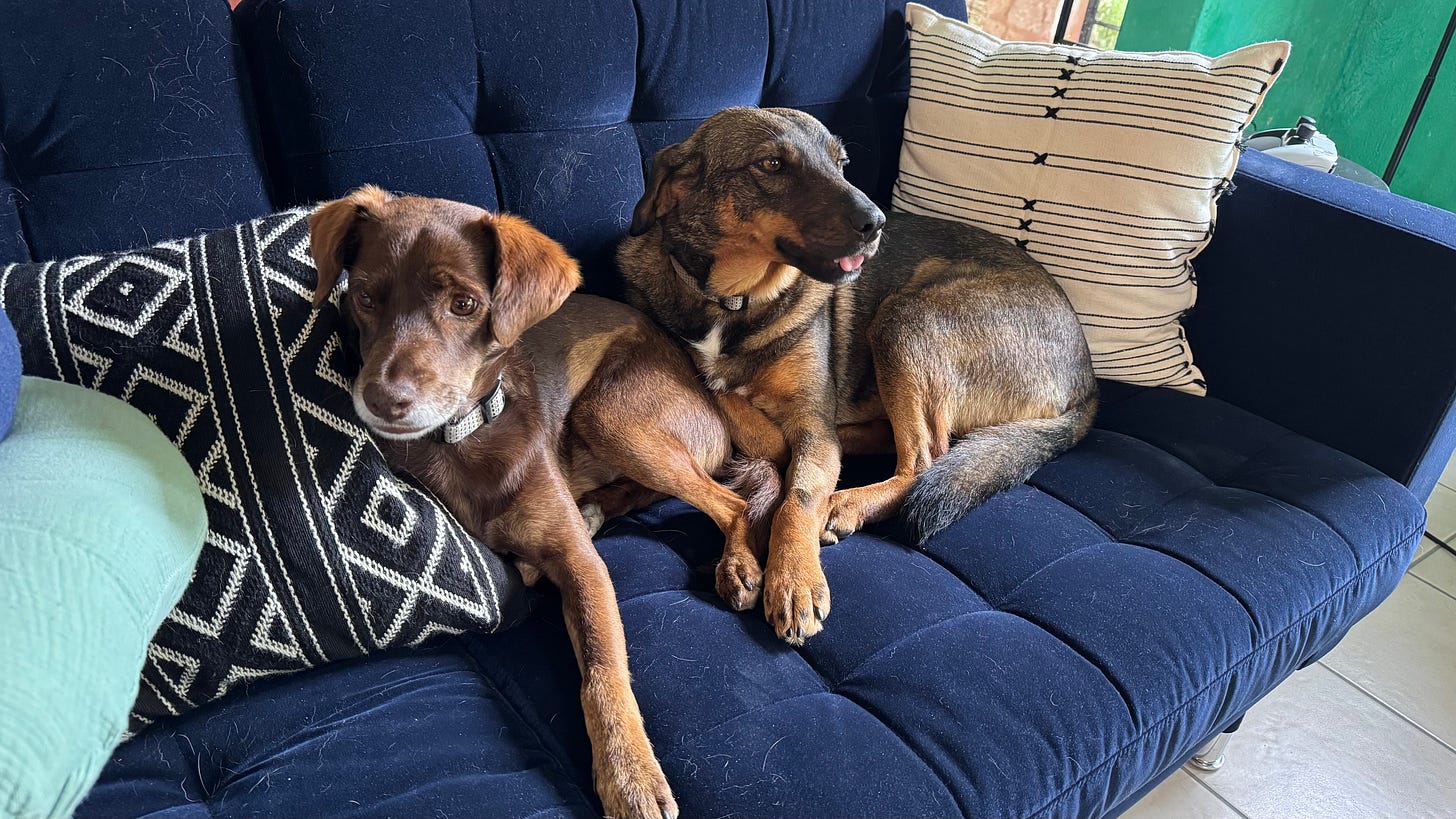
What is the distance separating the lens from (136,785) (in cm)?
118

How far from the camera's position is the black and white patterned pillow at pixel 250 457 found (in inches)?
48.7

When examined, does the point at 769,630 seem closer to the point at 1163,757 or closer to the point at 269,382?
the point at 1163,757

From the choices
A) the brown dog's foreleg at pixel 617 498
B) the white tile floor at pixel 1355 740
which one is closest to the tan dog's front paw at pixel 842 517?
the brown dog's foreleg at pixel 617 498

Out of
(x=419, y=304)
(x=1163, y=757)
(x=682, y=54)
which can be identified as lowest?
(x=1163, y=757)

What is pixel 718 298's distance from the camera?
2.04m

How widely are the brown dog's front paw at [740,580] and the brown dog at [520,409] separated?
0.04 meters

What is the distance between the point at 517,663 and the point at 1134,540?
1201 millimetres

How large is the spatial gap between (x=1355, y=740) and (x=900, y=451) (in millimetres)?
1364

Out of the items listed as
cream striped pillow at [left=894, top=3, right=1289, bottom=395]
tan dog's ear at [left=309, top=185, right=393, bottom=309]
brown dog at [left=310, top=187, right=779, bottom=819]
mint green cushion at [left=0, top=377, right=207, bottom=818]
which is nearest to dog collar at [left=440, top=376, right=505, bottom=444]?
brown dog at [left=310, top=187, right=779, bottom=819]

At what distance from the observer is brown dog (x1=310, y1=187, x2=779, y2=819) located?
4.18ft

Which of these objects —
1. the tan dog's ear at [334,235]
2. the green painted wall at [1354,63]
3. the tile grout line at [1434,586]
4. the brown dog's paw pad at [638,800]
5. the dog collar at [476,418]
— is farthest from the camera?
the green painted wall at [1354,63]

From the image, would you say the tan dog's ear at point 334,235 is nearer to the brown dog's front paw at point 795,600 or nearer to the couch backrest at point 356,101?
the couch backrest at point 356,101

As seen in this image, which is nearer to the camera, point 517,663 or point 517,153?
point 517,663

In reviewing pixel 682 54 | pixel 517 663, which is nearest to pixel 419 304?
pixel 517 663
